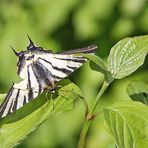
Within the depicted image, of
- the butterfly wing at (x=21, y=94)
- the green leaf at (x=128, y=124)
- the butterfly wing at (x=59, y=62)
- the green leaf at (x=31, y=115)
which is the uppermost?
the butterfly wing at (x=59, y=62)

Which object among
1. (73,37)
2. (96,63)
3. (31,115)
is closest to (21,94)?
(31,115)

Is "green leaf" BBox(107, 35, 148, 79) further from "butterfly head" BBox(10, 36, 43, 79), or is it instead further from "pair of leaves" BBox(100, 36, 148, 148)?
"butterfly head" BBox(10, 36, 43, 79)

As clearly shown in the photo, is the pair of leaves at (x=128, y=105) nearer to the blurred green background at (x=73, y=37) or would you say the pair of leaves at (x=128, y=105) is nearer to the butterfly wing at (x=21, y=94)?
the butterfly wing at (x=21, y=94)

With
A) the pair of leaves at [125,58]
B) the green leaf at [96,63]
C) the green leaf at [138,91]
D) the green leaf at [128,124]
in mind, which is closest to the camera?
the green leaf at [128,124]

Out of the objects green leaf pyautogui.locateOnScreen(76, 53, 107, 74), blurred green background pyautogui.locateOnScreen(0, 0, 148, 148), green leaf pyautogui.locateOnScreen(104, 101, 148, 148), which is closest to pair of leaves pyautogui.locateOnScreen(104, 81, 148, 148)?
green leaf pyautogui.locateOnScreen(104, 101, 148, 148)

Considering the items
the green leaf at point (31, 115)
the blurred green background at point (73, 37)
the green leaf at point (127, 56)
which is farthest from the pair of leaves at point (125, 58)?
the blurred green background at point (73, 37)

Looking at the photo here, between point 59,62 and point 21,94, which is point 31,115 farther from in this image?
point 59,62
